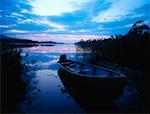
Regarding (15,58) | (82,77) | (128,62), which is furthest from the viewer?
(128,62)

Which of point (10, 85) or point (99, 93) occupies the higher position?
point (10, 85)

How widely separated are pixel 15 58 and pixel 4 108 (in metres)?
3.26

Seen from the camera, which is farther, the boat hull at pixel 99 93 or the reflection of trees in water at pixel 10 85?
the boat hull at pixel 99 93

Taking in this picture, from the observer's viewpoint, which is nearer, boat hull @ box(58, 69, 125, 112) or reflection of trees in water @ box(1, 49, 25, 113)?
reflection of trees in water @ box(1, 49, 25, 113)

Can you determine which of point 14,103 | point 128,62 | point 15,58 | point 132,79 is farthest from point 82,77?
point 128,62

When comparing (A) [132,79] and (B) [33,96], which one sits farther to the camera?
(A) [132,79]

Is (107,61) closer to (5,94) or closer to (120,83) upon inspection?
(120,83)

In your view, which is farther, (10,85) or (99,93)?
(10,85)

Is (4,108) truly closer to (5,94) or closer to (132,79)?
(5,94)

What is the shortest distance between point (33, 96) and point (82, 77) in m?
2.20

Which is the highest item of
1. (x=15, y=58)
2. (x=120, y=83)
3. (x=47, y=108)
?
(x=15, y=58)

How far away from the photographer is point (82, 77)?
27.8 ft

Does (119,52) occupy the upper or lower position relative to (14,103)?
upper

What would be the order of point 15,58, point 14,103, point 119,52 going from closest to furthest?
point 14,103
point 15,58
point 119,52
